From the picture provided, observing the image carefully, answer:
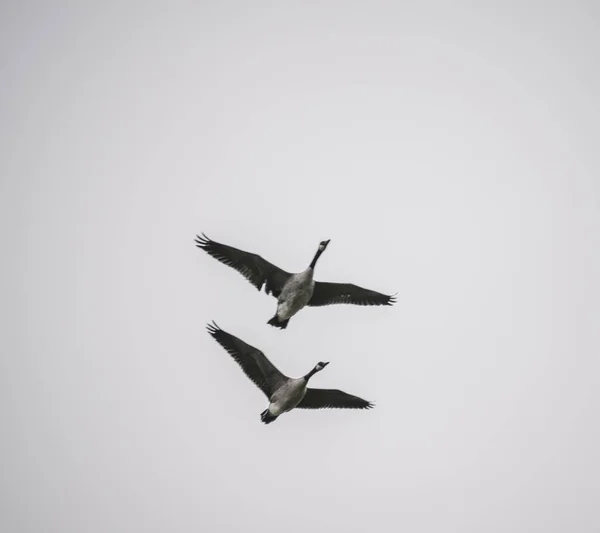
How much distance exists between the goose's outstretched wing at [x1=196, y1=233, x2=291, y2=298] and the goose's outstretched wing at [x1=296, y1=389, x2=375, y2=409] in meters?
2.89

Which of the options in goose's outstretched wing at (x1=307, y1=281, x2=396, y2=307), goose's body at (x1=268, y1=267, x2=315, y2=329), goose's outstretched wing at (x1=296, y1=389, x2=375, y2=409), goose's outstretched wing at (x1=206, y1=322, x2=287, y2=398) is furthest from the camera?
goose's outstretched wing at (x1=307, y1=281, x2=396, y2=307)

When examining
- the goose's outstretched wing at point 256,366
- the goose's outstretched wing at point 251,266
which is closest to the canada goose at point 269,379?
the goose's outstretched wing at point 256,366

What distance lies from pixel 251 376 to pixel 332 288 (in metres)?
3.46

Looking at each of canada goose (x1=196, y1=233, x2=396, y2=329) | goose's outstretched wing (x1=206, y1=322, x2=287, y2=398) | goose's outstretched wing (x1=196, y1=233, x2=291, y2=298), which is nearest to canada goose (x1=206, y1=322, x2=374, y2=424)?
goose's outstretched wing (x1=206, y1=322, x2=287, y2=398)

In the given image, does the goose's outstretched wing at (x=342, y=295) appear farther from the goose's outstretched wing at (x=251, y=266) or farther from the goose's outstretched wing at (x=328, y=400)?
the goose's outstretched wing at (x=328, y=400)

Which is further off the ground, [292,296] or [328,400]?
[292,296]

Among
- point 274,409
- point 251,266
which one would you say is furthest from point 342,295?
point 274,409

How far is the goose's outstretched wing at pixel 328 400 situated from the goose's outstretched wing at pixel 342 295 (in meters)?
2.46

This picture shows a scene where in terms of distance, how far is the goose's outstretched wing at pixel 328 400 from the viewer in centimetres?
1703

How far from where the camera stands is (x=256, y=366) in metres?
16.2

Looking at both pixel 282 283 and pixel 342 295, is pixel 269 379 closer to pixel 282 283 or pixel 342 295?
pixel 282 283

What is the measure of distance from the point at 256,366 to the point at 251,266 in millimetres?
2678

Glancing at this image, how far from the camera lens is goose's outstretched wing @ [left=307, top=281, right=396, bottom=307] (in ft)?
58.0

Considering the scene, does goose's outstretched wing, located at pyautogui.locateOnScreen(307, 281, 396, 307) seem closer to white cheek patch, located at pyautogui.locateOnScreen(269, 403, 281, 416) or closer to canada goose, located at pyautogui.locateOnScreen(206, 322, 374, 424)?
canada goose, located at pyautogui.locateOnScreen(206, 322, 374, 424)
